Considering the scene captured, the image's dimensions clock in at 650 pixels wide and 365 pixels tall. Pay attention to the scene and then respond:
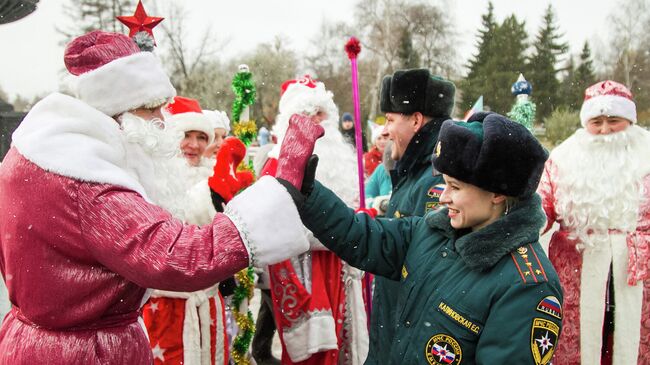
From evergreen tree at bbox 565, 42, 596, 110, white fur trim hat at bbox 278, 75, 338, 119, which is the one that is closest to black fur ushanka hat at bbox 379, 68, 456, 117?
white fur trim hat at bbox 278, 75, 338, 119

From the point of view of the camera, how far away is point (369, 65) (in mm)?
35750

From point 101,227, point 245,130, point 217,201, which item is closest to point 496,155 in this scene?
point 101,227

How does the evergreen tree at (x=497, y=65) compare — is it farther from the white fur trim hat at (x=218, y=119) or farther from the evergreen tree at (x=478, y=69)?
the white fur trim hat at (x=218, y=119)

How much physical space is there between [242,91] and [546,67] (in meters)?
30.5

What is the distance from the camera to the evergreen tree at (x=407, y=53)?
32562mm

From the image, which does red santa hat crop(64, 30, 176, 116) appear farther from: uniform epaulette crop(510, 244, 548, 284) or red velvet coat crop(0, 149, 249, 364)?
uniform epaulette crop(510, 244, 548, 284)

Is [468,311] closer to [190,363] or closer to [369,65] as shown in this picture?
[190,363]

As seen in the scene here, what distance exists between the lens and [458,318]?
2.01 metres

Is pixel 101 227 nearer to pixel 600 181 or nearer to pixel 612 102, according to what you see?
pixel 600 181

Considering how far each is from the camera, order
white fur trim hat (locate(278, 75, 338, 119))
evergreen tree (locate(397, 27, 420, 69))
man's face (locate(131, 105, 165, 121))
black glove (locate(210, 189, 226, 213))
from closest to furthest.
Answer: man's face (locate(131, 105, 165, 121)) → black glove (locate(210, 189, 226, 213)) → white fur trim hat (locate(278, 75, 338, 119)) → evergreen tree (locate(397, 27, 420, 69))

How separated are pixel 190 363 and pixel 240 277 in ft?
2.65

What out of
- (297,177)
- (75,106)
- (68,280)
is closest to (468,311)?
(297,177)

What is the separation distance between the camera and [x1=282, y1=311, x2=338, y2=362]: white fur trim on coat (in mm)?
3855

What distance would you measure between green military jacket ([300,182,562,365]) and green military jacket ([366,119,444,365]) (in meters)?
A: 0.31
